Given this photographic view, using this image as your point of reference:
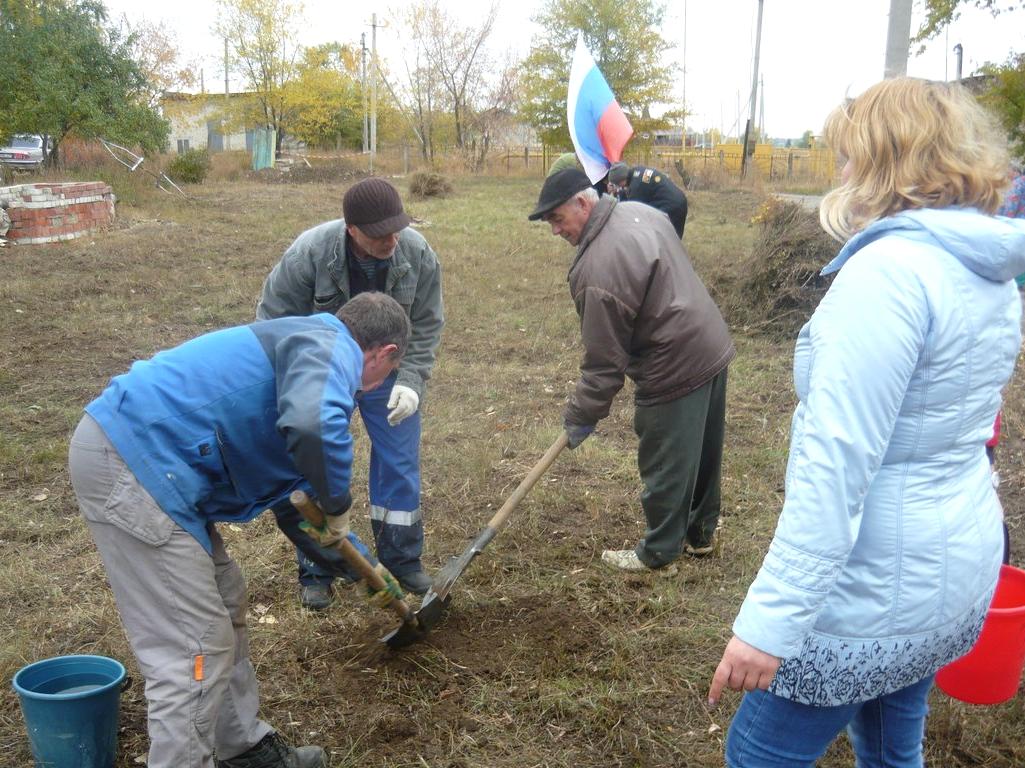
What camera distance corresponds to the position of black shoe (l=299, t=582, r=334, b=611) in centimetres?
370

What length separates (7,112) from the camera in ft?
55.1

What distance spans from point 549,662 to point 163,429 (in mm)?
1748

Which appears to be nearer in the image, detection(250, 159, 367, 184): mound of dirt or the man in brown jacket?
the man in brown jacket

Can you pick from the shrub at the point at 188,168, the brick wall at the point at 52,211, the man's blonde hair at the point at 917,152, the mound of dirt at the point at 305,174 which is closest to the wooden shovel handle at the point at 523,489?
the man's blonde hair at the point at 917,152

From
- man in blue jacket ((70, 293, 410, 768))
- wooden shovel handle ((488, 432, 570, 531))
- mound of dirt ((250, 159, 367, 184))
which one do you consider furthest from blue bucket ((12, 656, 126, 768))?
mound of dirt ((250, 159, 367, 184))

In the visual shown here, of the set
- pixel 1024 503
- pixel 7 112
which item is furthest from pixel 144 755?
pixel 7 112

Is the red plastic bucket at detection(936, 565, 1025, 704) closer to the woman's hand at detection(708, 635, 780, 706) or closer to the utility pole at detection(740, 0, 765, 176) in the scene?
the woman's hand at detection(708, 635, 780, 706)

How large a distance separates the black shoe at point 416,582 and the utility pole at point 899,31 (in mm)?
4861

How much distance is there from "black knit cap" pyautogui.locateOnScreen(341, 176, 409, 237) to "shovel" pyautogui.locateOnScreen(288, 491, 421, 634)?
1.29 metres

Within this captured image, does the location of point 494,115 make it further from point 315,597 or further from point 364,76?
point 315,597

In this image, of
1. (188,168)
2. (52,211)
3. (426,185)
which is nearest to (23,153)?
(188,168)

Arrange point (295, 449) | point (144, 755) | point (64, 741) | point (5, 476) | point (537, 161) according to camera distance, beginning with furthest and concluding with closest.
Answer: point (537, 161) → point (5, 476) → point (144, 755) → point (64, 741) → point (295, 449)

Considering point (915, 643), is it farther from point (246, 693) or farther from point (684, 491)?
point (684, 491)

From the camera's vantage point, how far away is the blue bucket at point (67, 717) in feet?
8.15
